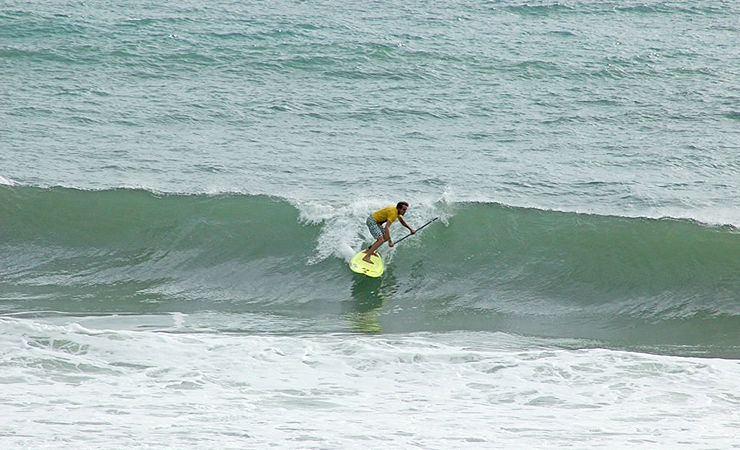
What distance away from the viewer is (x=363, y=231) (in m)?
13.0

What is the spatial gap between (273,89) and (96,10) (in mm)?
8503

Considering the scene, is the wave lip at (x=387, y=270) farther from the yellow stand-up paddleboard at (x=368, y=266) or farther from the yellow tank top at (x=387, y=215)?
the yellow tank top at (x=387, y=215)

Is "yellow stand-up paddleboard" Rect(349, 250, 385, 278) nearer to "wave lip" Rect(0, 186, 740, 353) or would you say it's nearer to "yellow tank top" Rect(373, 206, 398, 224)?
"wave lip" Rect(0, 186, 740, 353)

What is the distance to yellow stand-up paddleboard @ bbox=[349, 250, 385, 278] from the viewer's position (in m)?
12.1

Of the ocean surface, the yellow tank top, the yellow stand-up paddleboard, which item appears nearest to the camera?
the ocean surface

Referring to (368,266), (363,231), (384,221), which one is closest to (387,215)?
(384,221)

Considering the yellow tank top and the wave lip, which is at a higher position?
the yellow tank top

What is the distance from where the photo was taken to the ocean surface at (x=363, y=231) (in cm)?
776

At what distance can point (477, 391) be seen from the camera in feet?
27.2

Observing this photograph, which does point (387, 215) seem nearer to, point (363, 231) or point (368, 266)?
point (368, 266)

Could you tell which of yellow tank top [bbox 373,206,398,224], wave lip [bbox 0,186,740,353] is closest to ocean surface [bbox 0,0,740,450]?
wave lip [bbox 0,186,740,353]

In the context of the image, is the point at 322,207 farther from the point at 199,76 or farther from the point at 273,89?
the point at 199,76

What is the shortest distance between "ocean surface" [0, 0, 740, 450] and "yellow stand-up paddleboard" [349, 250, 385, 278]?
0.48ft

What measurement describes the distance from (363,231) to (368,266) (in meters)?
1.01
